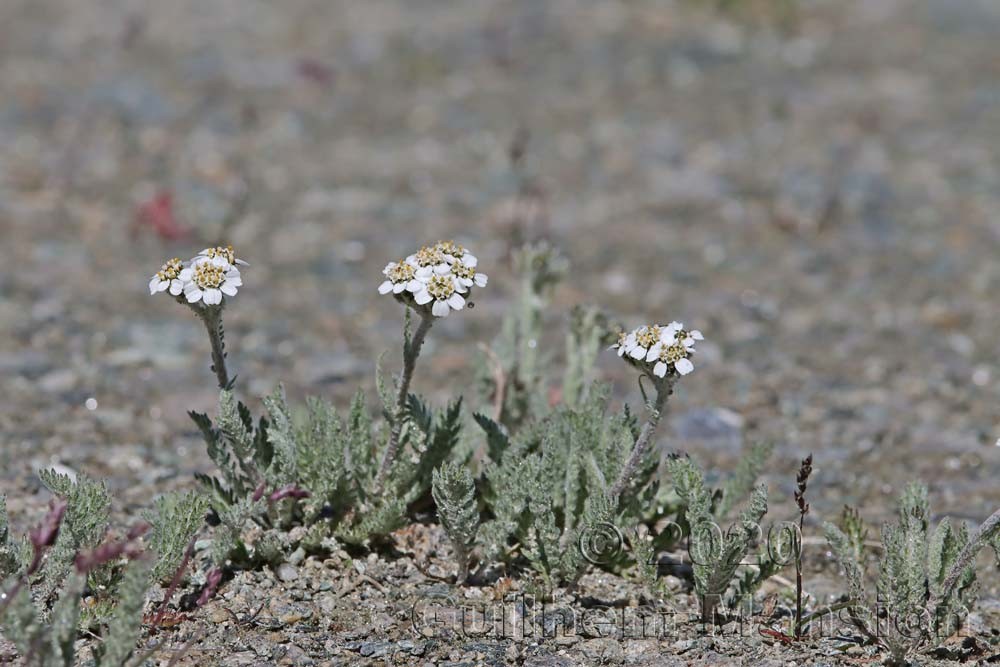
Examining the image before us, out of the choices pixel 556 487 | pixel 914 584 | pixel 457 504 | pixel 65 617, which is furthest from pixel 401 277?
pixel 914 584

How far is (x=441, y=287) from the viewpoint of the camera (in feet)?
11.6

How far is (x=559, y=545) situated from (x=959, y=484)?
7.42ft

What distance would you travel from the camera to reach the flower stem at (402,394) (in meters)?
3.72

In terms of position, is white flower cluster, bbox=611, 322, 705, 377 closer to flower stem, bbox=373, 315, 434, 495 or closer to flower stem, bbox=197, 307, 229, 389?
flower stem, bbox=373, 315, 434, 495

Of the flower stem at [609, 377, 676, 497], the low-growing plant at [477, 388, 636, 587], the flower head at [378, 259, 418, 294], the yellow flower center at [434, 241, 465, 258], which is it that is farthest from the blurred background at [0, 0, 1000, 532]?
the yellow flower center at [434, 241, 465, 258]

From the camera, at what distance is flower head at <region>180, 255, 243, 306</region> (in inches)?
138

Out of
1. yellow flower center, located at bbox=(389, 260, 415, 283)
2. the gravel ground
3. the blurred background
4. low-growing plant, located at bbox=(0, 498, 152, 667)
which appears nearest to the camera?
low-growing plant, located at bbox=(0, 498, 152, 667)

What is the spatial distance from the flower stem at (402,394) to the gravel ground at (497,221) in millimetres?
349

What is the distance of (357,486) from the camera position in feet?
13.6

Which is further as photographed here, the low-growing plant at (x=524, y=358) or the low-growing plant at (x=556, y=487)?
the low-growing plant at (x=524, y=358)

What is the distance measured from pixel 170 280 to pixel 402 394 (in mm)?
897

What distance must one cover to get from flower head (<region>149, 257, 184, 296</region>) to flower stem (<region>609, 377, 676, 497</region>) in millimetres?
1519

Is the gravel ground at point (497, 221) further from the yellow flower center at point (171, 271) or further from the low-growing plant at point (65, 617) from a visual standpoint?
the yellow flower center at point (171, 271)

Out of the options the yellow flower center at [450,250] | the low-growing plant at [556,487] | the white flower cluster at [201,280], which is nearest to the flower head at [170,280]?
the white flower cluster at [201,280]
